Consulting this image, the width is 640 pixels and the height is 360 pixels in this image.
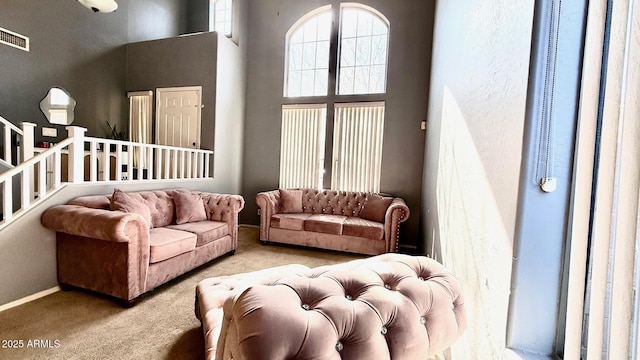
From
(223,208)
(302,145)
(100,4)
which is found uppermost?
(100,4)

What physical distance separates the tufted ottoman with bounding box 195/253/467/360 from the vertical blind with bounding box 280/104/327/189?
3757 millimetres

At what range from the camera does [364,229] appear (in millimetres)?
3541

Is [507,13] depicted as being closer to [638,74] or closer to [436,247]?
[638,74]

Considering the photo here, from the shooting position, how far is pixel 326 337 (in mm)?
669

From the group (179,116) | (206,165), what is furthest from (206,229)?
(179,116)

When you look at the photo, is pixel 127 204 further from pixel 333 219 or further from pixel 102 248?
pixel 333 219

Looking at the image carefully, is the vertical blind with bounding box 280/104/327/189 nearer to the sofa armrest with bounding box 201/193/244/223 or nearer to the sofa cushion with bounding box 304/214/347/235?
the sofa cushion with bounding box 304/214/347/235

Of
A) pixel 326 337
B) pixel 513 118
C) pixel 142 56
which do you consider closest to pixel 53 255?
pixel 326 337

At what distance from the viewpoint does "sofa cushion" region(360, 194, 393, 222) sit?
3.86 metres

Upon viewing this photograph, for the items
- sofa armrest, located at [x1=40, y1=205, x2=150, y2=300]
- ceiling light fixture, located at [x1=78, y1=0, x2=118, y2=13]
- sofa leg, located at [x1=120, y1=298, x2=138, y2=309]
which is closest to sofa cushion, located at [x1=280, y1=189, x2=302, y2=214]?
sofa armrest, located at [x1=40, y1=205, x2=150, y2=300]

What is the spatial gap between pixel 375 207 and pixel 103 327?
3257 mm

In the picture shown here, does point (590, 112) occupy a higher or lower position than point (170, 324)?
higher

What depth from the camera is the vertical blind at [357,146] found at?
4.40 m

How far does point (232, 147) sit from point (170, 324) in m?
3.53
